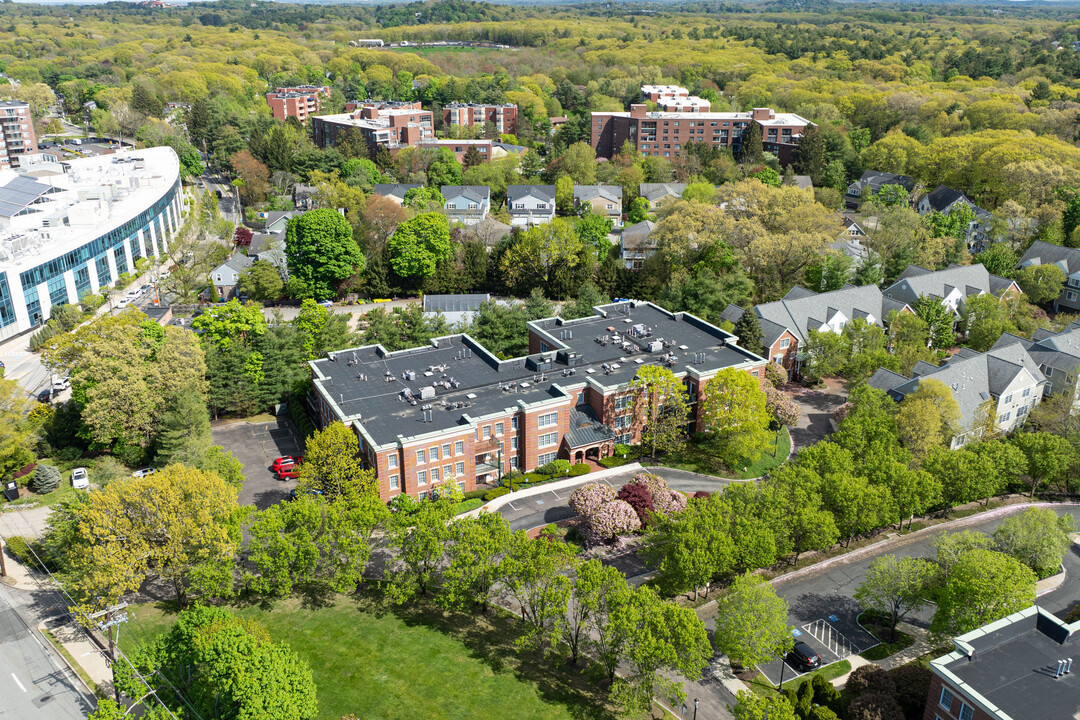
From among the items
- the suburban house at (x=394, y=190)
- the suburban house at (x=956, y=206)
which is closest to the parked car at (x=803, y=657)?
the suburban house at (x=956, y=206)

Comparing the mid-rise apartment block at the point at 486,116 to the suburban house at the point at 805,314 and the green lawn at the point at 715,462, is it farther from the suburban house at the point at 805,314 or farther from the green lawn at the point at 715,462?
the green lawn at the point at 715,462

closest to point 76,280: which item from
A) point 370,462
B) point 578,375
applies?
point 370,462

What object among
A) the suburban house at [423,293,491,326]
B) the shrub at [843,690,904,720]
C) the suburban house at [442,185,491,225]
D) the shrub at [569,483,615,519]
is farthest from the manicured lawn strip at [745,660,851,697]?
the suburban house at [442,185,491,225]

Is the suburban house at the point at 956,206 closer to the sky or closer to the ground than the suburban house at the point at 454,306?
closer to the sky

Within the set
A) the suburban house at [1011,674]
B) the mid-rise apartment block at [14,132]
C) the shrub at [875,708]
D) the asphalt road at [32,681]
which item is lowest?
the asphalt road at [32,681]

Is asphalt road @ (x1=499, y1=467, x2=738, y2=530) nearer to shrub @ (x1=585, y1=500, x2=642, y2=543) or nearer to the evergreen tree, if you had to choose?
shrub @ (x1=585, y1=500, x2=642, y2=543)

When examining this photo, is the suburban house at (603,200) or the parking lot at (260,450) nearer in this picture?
the parking lot at (260,450)

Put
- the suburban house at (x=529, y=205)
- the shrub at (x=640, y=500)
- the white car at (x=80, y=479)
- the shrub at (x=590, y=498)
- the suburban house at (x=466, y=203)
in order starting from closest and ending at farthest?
the shrub at (x=590, y=498) → the shrub at (x=640, y=500) → the white car at (x=80, y=479) → the suburban house at (x=466, y=203) → the suburban house at (x=529, y=205)
